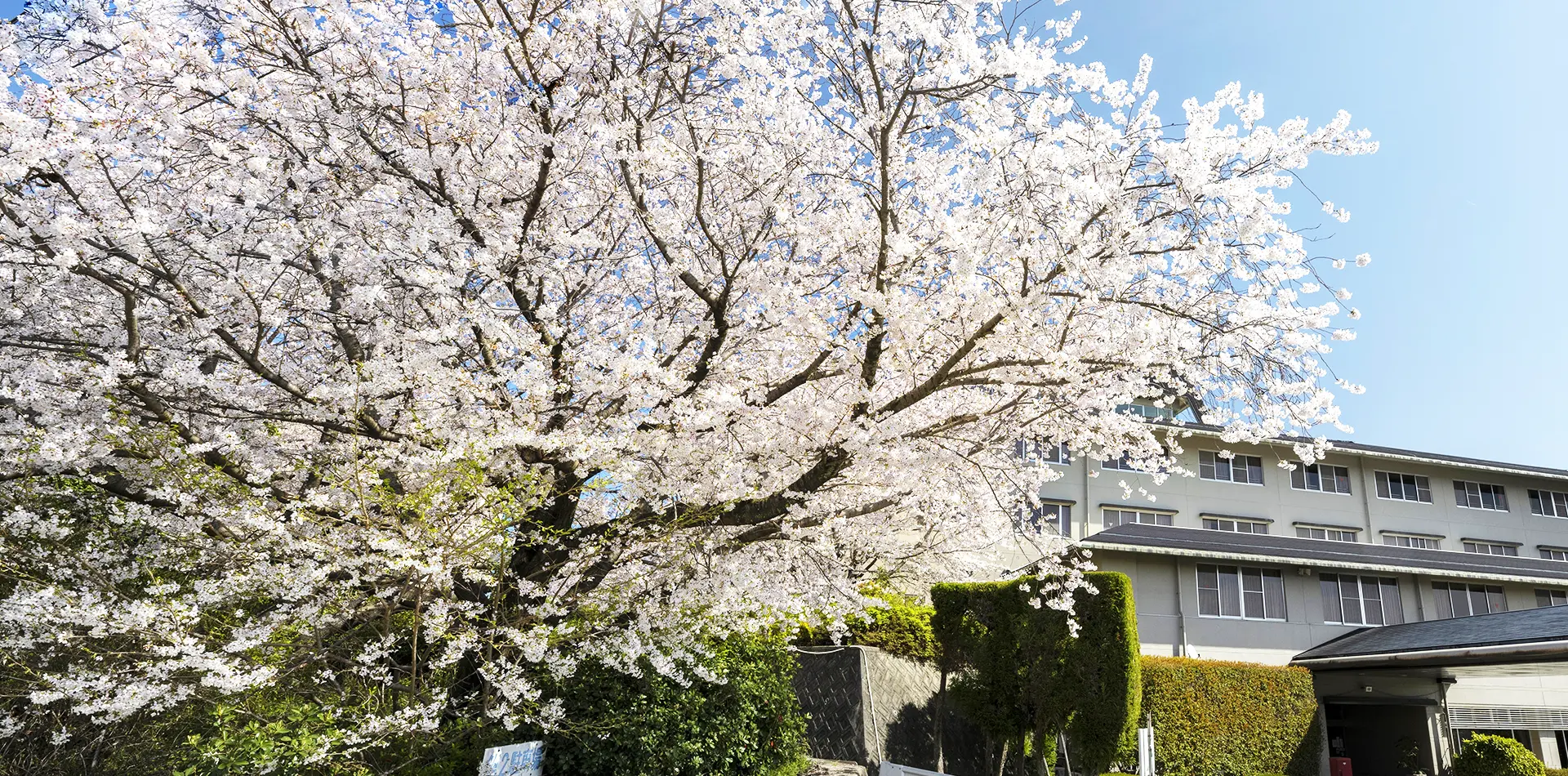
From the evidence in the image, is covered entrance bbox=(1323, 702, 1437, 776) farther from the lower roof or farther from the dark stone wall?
the dark stone wall

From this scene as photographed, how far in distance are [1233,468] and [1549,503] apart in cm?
1311

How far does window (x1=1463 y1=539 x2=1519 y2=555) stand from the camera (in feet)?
88.4

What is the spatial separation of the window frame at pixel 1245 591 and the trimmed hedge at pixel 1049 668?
7.67m

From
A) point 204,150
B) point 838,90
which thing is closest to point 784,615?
point 838,90

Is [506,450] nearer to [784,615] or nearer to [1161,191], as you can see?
[784,615]

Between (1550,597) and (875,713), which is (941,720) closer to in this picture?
(875,713)

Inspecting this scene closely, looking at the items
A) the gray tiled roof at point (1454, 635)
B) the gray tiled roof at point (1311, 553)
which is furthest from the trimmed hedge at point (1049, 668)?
the gray tiled roof at point (1454, 635)

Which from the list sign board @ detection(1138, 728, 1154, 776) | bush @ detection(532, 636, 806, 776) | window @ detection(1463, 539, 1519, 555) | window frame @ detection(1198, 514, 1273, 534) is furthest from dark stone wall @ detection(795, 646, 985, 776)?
window @ detection(1463, 539, 1519, 555)

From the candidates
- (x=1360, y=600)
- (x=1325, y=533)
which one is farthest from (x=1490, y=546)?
(x=1360, y=600)

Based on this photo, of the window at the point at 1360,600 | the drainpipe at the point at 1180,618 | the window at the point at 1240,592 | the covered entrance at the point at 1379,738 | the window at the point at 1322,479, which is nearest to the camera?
the drainpipe at the point at 1180,618

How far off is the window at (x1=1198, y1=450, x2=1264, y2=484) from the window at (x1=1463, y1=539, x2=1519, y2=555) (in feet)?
26.7

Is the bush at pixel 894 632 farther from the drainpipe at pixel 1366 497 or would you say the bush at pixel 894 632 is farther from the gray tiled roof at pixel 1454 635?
the drainpipe at pixel 1366 497

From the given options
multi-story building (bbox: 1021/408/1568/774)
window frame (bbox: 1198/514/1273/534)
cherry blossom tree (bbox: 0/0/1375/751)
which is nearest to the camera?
cherry blossom tree (bbox: 0/0/1375/751)

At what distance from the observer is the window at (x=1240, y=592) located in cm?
1911
